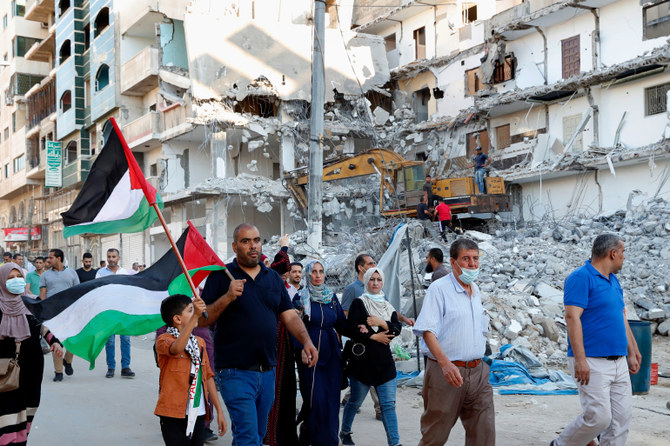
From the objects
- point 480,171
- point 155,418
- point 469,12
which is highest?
point 469,12

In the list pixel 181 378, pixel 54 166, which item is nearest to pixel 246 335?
pixel 181 378

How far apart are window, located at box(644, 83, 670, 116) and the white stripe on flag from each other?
23874 millimetres

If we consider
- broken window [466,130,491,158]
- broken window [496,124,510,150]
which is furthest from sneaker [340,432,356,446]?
broken window [466,130,491,158]

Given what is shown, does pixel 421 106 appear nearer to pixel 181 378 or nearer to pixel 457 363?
pixel 457 363

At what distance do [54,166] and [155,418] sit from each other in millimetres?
43757

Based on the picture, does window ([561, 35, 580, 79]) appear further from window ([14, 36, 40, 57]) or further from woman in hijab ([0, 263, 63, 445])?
window ([14, 36, 40, 57])

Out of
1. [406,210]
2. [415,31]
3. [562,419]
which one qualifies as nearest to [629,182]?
[406,210]

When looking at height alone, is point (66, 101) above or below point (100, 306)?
above

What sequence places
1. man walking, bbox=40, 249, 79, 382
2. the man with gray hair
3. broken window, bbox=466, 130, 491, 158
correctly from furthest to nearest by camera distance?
1. broken window, bbox=466, 130, 491, 158
2. man walking, bbox=40, 249, 79, 382
3. the man with gray hair

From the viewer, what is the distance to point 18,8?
58062mm

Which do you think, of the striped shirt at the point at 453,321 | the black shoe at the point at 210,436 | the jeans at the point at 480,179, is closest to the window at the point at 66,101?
the jeans at the point at 480,179

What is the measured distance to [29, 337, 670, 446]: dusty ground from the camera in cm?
741

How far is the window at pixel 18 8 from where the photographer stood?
57.9 metres

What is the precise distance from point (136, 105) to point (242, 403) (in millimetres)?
38102
